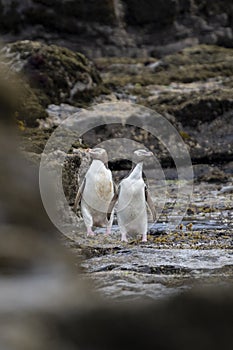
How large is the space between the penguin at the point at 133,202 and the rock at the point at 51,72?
280 inches

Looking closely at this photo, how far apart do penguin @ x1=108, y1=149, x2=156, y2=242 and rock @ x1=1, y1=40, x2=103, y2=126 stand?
7.11 m

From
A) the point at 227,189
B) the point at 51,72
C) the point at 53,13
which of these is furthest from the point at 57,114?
the point at 53,13

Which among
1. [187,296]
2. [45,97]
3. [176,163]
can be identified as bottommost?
[176,163]

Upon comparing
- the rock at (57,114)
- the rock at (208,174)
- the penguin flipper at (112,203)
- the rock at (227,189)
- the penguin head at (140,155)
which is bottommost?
the rock at (208,174)

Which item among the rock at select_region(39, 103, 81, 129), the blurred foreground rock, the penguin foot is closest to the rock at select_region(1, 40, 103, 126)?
the rock at select_region(39, 103, 81, 129)

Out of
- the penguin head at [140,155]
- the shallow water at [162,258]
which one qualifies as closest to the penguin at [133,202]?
the penguin head at [140,155]

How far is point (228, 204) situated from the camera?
10.6 m

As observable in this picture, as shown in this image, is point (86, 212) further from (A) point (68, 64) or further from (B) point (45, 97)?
(A) point (68, 64)

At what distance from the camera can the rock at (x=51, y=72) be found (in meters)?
15.4

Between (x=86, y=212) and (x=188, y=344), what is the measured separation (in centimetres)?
528

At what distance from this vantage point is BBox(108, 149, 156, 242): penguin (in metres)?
7.76

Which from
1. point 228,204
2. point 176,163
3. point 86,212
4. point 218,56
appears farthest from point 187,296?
point 218,56

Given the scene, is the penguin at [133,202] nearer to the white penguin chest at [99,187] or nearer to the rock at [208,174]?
the white penguin chest at [99,187]

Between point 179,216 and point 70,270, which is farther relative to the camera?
point 179,216
